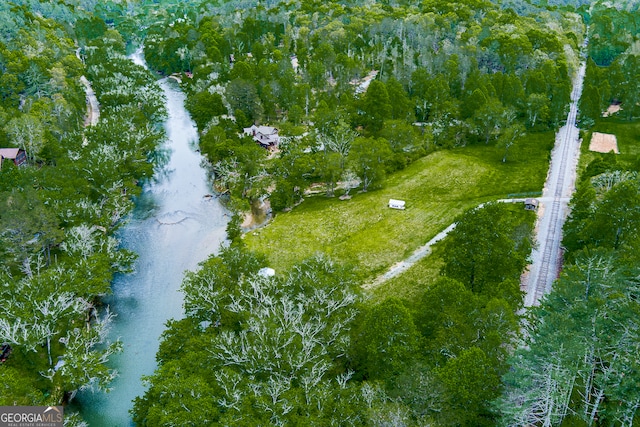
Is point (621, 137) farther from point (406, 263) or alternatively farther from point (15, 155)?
point (15, 155)

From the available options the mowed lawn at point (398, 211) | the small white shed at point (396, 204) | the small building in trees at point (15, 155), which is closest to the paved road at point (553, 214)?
the mowed lawn at point (398, 211)

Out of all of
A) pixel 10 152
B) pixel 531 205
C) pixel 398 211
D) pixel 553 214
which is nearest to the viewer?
pixel 553 214

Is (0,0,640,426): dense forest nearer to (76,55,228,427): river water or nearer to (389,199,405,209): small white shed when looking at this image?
(76,55,228,427): river water

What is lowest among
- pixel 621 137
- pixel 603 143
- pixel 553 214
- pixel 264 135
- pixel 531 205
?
pixel 621 137

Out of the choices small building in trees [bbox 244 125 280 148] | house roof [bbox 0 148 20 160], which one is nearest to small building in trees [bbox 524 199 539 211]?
small building in trees [bbox 244 125 280 148]

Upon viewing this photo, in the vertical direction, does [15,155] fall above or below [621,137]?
above

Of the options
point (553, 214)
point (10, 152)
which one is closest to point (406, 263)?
point (553, 214)

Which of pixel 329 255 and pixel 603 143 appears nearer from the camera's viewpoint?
pixel 329 255
